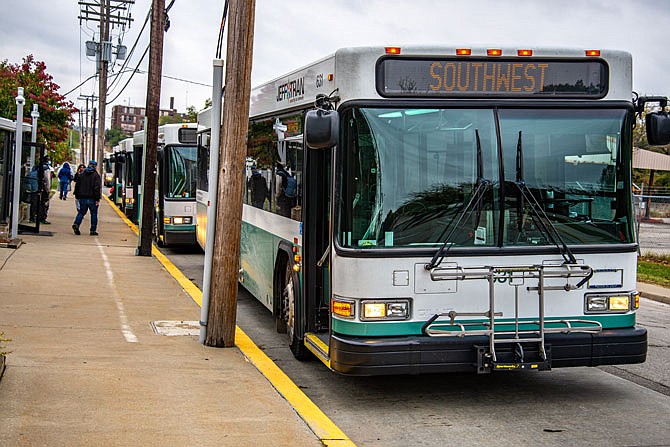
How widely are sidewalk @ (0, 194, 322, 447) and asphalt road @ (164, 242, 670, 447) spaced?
626mm

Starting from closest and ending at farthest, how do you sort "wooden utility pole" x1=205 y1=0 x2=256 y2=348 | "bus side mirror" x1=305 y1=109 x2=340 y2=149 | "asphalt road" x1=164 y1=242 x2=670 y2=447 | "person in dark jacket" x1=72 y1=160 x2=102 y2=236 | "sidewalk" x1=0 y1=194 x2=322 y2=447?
"sidewalk" x1=0 y1=194 x2=322 y2=447, "asphalt road" x1=164 y1=242 x2=670 y2=447, "bus side mirror" x1=305 y1=109 x2=340 y2=149, "wooden utility pole" x1=205 y1=0 x2=256 y2=348, "person in dark jacket" x1=72 y1=160 x2=102 y2=236

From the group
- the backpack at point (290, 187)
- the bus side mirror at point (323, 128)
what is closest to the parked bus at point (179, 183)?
the backpack at point (290, 187)

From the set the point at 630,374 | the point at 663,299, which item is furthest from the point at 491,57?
the point at 663,299

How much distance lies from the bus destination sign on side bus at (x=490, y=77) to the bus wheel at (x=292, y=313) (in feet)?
7.92

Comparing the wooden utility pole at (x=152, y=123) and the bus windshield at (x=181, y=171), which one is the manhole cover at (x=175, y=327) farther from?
the bus windshield at (x=181, y=171)

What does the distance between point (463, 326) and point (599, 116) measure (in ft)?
6.90

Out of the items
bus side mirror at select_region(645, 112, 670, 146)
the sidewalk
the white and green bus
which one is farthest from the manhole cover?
bus side mirror at select_region(645, 112, 670, 146)

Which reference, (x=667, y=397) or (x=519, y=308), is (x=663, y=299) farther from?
(x=519, y=308)

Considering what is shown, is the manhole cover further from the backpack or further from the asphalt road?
the backpack

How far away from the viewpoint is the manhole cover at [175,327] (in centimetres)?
1009

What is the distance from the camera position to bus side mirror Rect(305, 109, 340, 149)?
6684mm

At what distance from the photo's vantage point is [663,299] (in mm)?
15055

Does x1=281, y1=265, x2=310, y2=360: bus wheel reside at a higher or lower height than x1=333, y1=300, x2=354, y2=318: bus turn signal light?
lower

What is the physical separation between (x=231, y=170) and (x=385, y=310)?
303 centimetres
